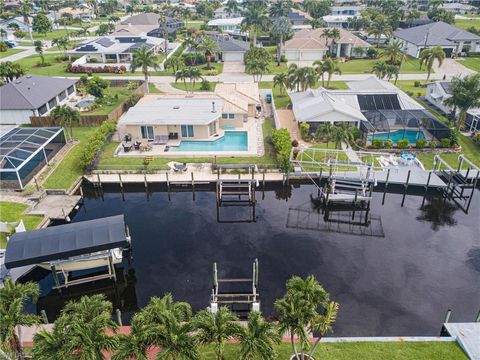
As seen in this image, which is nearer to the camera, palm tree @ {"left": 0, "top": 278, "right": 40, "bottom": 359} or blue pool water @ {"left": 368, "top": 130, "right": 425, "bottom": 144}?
palm tree @ {"left": 0, "top": 278, "right": 40, "bottom": 359}

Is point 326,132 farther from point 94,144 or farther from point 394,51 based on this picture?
point 394,51

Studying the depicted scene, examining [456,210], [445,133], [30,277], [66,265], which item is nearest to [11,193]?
[30,277]

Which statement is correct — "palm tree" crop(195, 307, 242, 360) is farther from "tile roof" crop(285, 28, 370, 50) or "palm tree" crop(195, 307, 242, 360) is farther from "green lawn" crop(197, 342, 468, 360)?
"tile roof" crop(285, 28, 370, 50)

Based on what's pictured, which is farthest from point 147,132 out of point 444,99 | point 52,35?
point 52,35

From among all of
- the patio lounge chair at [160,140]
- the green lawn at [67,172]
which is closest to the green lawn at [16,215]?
the green lawn at [67,172]

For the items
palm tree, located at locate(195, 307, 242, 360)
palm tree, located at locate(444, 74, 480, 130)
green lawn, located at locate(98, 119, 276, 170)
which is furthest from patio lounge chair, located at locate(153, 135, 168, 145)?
palm tree, located at locate(444, 74, 480, 130)

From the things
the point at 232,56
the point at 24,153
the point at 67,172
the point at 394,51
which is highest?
the point at 394,51

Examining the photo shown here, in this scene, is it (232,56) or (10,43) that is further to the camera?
(10,43)
